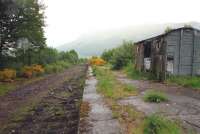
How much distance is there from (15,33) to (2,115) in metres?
13.6

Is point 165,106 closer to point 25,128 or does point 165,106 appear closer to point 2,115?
point 25,128

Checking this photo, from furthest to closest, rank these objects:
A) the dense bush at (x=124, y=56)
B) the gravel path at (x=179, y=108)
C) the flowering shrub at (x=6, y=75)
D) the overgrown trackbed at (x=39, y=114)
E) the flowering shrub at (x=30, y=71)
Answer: the dense bush at (x=124, y=56)
the flowering shrub at (x=30, y=71)
the flowering shrub at (x=6, y=75)
the overgrown trackbed at (x=39, y=114)
the gravel path at (x=179, y=108)

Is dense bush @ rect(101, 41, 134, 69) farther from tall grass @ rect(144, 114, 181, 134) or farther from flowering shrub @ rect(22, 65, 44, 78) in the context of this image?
tall grass @ rect(144, 114, 181, 134)

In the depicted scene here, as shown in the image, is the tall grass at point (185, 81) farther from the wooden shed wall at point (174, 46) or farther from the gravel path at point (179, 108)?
the gravel path at point (179, 108)

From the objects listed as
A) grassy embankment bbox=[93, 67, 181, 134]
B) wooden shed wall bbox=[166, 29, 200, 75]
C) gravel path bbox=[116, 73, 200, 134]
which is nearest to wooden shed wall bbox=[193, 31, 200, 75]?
wooden shed wall bbox=[166, 29, 200, 75]

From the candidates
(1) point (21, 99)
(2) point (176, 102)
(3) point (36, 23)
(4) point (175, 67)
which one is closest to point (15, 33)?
(3) point (36, 23)

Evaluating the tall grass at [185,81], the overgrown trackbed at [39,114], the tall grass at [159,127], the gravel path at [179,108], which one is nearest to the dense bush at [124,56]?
the tall grass at [185,81]

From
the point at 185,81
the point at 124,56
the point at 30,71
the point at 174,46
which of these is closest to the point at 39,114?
the point at 185,81

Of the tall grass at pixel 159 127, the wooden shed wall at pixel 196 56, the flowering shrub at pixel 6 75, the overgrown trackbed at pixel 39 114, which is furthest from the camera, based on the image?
the flowering shrub at pixel 6 75

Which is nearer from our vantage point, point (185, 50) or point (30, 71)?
point (185, 50)

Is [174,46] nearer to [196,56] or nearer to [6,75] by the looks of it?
[196,56]

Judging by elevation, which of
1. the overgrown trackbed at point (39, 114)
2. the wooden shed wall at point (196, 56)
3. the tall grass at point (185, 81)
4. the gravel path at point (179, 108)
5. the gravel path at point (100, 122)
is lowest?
the overgrown trackbed at point (39, 114)

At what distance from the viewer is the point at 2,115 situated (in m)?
7.89

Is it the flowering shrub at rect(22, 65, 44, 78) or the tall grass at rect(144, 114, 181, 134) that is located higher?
the flowering shrub at rect(22, 65, 44, 78)
